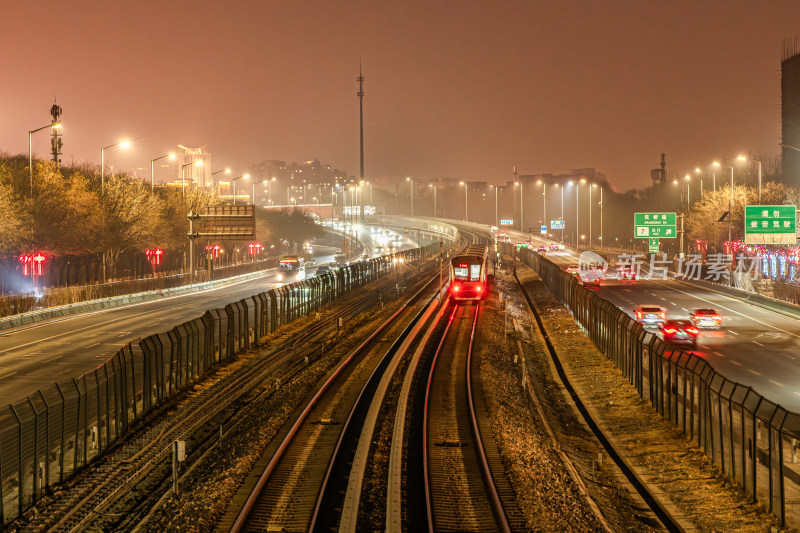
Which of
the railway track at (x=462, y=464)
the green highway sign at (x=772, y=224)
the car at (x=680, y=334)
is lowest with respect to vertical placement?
the railway track at (x=462, y=464)

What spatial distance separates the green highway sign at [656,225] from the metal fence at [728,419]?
1935 inches

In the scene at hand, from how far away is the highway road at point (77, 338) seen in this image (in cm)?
2614

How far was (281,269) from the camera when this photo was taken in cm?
9088

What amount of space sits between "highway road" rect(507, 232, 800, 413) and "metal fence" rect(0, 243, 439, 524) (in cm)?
1935

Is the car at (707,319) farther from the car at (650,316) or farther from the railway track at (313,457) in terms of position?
the railway track at (313,457)

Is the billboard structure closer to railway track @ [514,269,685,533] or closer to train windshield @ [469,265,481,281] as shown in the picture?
train windshield @ [469,265,481,281]

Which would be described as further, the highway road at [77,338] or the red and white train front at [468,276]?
the red and white train front at [468,276]

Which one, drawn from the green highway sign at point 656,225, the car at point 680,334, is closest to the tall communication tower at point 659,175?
the green highway sign at point 656,225

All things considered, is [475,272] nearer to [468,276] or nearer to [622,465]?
[468,276]

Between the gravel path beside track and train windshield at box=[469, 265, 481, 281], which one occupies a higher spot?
train windshield at box=[469, 265, 481, 281]

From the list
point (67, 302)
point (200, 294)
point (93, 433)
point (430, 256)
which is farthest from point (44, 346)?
point (430, 256)

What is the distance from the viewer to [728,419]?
16922mm

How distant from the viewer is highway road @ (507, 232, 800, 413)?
2702cm

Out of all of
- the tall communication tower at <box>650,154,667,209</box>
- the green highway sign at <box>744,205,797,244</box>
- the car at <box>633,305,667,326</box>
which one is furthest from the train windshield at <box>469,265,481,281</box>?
the tall communication tower at <box>650,154,667,209</box>
